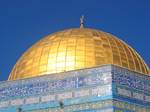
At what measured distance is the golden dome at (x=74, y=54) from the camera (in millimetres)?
17562

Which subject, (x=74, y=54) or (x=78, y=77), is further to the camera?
(x=74, y=54)

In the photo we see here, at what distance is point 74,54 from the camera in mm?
17703

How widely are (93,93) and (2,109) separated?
3.49 metres

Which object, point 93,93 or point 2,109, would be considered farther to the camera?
point 2,109

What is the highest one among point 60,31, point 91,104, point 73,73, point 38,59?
point 60,31

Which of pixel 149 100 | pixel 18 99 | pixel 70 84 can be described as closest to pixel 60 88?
pixel 70 84

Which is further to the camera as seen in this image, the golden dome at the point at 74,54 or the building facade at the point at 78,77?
the golden dome at the point at 74,54

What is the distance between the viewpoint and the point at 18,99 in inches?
687

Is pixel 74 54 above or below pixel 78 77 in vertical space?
above

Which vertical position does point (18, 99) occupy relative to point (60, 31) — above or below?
below

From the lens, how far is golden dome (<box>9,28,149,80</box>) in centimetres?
1756

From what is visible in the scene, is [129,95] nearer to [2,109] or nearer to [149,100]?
[149,100]

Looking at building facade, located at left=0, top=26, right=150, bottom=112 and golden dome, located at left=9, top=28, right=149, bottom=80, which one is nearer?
building facade, located at left=0, top=26, right=150, bottom=112

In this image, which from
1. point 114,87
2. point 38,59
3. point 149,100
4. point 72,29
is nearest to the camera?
point 114,87
